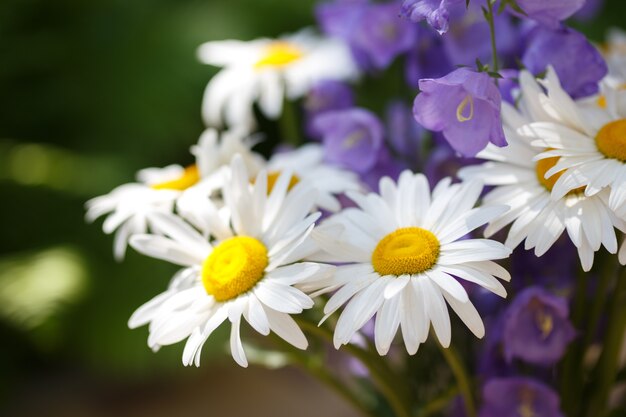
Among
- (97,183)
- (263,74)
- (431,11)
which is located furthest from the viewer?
(97,183)

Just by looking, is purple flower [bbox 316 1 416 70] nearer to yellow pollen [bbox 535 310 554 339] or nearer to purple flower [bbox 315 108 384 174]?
purple flower [bbox 315 108 384 174]

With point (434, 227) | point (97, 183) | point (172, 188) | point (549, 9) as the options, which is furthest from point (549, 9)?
point (97, 183)

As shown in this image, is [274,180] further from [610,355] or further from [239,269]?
[610,355]

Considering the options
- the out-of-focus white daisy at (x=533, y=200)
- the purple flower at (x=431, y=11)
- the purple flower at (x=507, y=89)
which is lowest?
the out-of-focus white daisy at (x=533, y=200)

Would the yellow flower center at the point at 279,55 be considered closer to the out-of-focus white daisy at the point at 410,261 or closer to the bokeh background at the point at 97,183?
the out-of-focus white daisy at the point at 410,261

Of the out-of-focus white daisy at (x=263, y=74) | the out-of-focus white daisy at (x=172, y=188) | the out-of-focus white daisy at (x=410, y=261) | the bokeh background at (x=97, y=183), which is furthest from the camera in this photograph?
the bokeh background at (x=97, y=183)

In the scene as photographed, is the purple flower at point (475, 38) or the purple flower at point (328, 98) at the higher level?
the purple flower at point (475, 38)

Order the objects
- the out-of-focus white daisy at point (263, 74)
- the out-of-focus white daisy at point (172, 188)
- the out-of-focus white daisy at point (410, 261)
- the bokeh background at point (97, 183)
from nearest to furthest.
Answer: the out-of-focus white daisy at point (410, 261) → the out-of-focus white daisy at point (172, 188) → the out-of-focus white daisy at point (263, 74) → the bokeh background at point (97, 183)

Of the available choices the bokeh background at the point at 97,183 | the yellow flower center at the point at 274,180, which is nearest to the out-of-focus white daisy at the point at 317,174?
the yellow flower center at the point at 274,180
